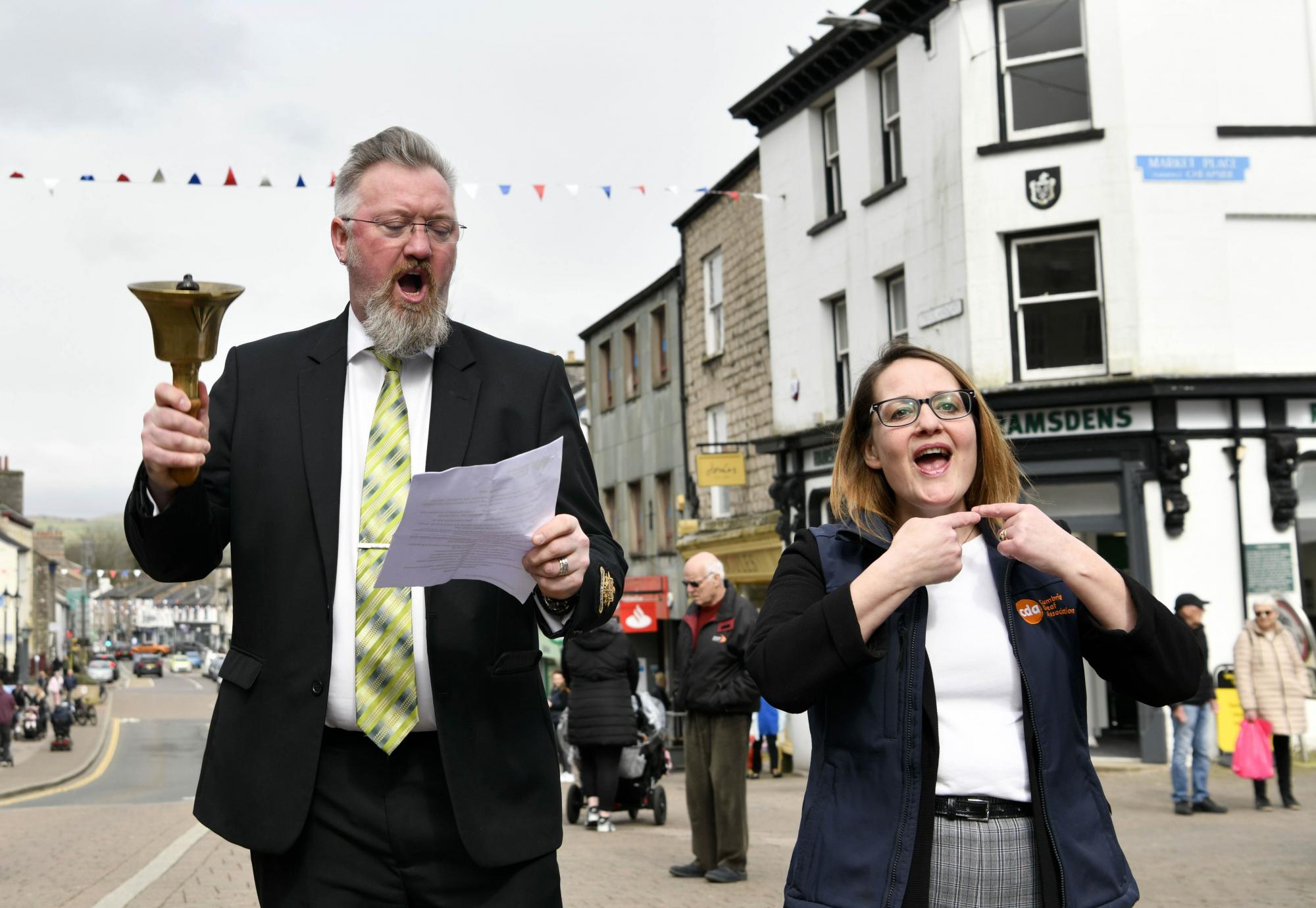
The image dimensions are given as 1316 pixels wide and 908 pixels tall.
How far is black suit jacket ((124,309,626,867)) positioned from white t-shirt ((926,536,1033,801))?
69cm

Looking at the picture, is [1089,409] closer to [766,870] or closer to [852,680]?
[766,870]

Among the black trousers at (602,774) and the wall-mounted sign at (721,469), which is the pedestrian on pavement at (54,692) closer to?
the wall-mounted sign at (721,469)

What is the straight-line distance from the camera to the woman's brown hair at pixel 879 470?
3.26 metres

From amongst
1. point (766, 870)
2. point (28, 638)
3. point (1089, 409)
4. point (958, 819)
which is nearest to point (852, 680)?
point (958, 819)

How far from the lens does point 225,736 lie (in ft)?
9.92

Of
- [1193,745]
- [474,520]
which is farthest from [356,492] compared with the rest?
[1193,745]

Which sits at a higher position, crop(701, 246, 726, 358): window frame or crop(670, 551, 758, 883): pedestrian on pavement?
crop(701, 246, 726, 358): window frame

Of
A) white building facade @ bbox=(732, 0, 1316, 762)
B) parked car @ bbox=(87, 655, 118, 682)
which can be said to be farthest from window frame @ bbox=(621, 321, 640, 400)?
parked car @ bbox=(87, 655, 118, 682)

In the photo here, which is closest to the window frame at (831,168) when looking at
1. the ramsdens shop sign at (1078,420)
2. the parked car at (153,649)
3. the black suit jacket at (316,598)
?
the ramsdens shop sign at (1078,420)

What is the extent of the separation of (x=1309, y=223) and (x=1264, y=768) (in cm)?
824

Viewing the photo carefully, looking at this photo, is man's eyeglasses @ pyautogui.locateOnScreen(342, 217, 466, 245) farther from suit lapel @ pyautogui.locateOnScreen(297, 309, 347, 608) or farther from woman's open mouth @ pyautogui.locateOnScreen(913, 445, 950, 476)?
woman's open mouth @ pyautogui.locateOnScreen(913, 445, 950, 476)

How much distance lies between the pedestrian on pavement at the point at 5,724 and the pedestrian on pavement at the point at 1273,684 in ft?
78.4

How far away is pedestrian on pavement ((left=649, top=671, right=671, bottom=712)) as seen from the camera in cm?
2578

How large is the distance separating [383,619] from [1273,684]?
12877 millimetres
